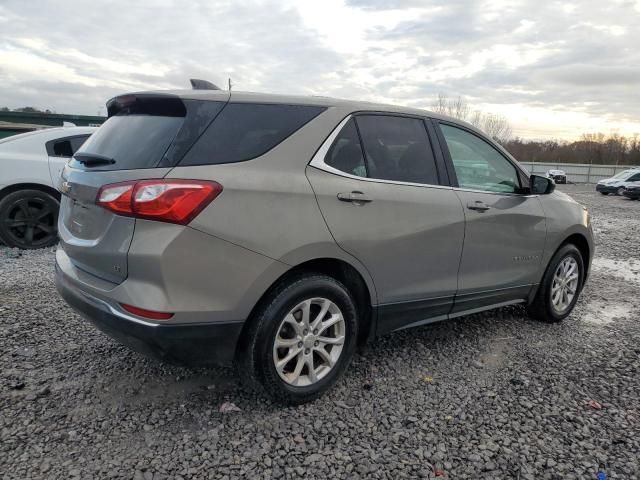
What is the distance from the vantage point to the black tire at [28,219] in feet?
20.8

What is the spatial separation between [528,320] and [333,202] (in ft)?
9.16

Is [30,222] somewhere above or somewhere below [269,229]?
below

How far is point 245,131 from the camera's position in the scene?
8.69 feet

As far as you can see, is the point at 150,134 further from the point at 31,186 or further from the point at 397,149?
the point at 31,186

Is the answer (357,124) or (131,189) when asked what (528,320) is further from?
(131,189)

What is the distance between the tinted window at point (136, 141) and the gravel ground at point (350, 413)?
4.49 ft

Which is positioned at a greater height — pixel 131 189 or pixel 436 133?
pixel 436 133

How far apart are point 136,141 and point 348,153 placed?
3.95ft

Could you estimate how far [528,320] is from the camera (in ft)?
15.2

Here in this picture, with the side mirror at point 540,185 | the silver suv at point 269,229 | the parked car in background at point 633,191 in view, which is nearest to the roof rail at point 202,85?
the silver suv at point 269,229

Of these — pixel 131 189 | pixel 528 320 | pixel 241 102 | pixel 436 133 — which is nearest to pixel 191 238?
pixel 131 189

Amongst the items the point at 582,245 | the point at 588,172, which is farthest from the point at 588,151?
the point at 582,245

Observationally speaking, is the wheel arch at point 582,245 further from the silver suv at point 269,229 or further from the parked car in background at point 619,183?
the parked car in background at point 619,183

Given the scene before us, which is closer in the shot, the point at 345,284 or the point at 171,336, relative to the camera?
the point at 171,336
